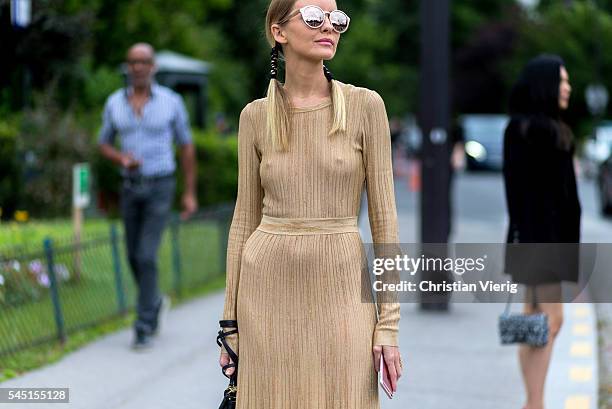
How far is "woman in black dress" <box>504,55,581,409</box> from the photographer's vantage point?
5.21 metres

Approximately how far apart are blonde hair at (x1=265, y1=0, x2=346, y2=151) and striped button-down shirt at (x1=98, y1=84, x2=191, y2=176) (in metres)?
4.27

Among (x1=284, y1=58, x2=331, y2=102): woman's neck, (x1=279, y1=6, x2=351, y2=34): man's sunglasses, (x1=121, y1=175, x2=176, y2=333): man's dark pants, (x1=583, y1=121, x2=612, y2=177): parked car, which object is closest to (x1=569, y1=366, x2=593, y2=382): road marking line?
(x1=121, y1=175, x2=176, y2=333): man's dark pants

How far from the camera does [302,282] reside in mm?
3309

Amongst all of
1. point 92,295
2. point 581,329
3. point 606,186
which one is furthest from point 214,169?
point 581,329

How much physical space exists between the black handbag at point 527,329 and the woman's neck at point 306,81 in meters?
2.23

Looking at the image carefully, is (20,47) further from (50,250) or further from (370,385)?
(370,385)

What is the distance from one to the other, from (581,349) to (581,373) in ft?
2.76

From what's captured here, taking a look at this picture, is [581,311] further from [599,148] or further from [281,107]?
[599,148]

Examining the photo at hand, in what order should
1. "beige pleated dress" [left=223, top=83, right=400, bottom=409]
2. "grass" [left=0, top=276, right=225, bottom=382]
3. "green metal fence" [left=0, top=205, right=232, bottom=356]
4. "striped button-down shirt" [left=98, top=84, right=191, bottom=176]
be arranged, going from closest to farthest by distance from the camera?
"beige pleated dress" [left=223, top=83, right=400, bottom=409], "grass" [left=0, top=276, right=225, bottom=382], "green metal fence" [left=0, top=205, right=232, bottom=356], "striped button-down shirt" [left=98, top=84, right=191, bottom=176]

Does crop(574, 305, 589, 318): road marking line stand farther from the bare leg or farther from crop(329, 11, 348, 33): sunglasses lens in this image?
crop(329, 11, 348, 33): sunglasses lens

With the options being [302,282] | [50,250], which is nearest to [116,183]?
[50,250]

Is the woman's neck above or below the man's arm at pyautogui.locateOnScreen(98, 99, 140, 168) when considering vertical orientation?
above

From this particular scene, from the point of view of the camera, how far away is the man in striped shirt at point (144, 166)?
24.6ft

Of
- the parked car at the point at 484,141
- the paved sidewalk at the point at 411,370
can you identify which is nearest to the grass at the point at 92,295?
the paved sidewalk at the point at 411,370
